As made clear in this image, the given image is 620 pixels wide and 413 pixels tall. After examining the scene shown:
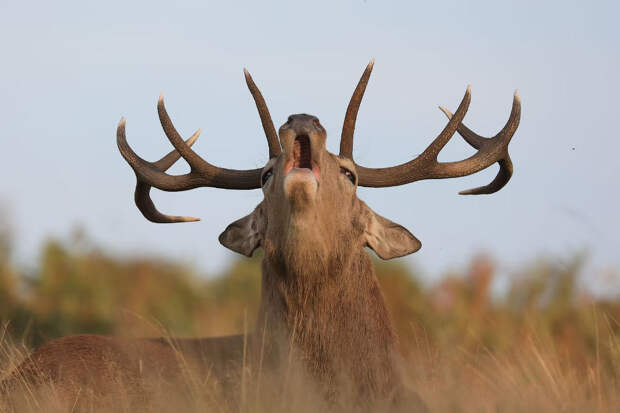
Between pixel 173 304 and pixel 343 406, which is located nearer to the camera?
pixel 343 406

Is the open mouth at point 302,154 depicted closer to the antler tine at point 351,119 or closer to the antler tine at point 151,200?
the antler tine at point 351,119

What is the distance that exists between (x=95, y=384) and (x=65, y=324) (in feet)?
32.5

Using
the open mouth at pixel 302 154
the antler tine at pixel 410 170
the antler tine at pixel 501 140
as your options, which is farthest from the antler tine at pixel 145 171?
the antler tine at pixel 501 140

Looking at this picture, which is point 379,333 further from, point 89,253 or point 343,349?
point 89,253

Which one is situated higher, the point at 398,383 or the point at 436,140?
the point at 436,140

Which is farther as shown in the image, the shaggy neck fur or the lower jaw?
the shaggy neck fur

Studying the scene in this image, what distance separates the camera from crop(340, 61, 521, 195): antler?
6.20m

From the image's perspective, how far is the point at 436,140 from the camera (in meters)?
6.38

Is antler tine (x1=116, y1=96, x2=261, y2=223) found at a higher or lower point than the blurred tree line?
higher

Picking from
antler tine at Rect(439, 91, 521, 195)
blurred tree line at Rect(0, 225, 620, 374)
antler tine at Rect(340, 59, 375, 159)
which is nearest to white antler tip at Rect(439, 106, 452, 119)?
antler tine at Rect(439, 91, 521, 195)

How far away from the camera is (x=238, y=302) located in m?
20.2

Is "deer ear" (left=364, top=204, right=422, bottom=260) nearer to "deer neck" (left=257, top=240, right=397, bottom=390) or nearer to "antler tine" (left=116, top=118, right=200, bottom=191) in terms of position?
"deer neck" (left=257, top=240, right=397, bottom=390)

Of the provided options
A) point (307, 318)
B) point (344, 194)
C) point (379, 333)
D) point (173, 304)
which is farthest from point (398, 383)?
point (173, 304)

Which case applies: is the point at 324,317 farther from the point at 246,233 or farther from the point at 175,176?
the point at 175,176
